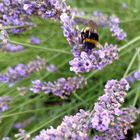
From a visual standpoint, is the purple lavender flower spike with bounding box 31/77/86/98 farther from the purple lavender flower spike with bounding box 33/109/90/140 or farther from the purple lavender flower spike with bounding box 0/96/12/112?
the purple lavender flower spike with bounding box 33/109/90/140

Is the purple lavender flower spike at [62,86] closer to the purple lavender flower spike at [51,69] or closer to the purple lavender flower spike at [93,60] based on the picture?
the purple lavender flower spike at [93,60]

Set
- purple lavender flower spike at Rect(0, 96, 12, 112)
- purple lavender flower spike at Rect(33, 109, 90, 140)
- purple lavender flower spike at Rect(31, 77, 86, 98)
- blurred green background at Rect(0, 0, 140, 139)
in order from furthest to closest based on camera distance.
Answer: blurred green background at Rect(0, 0, 140, 139), purple lavender flower spike at Rect(0, 96, 12, 112), purple lavender flower spike at Rect(31, 77, 86, 98), purple lavender flower spike at Rect(33, 109, 90, 140)

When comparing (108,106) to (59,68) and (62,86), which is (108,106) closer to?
(62,86)

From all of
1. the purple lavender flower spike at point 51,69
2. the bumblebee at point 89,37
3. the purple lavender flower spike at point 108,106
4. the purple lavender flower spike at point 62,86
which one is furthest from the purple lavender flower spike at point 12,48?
the purple lavender flower spike at point 108,106

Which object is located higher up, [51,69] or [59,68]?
[59,68]

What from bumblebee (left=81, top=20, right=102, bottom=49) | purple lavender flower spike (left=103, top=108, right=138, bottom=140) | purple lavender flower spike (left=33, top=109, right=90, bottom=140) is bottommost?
purple lavender flower spike (left=33, top=109, right=90, bottom=140)

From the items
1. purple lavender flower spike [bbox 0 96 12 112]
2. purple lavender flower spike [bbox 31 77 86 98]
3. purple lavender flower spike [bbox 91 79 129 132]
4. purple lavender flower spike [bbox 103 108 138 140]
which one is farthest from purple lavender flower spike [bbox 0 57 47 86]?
purple lavender flower spike [bbox 91 79 129 132]

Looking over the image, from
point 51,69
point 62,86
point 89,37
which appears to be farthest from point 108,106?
point 51,69

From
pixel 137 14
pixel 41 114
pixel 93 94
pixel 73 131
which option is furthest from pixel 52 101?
pixel 73 131

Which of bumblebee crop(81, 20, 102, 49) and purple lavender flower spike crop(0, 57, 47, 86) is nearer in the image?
bumblebee crop(81, 20, 102, 49)

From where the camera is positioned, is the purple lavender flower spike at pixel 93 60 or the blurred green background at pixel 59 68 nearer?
the purple lavender flower spike at pixel 93 60

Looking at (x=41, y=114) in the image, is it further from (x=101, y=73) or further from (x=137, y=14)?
(x=137, y=14)

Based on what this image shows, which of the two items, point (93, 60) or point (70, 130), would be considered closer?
point (70, 130)
